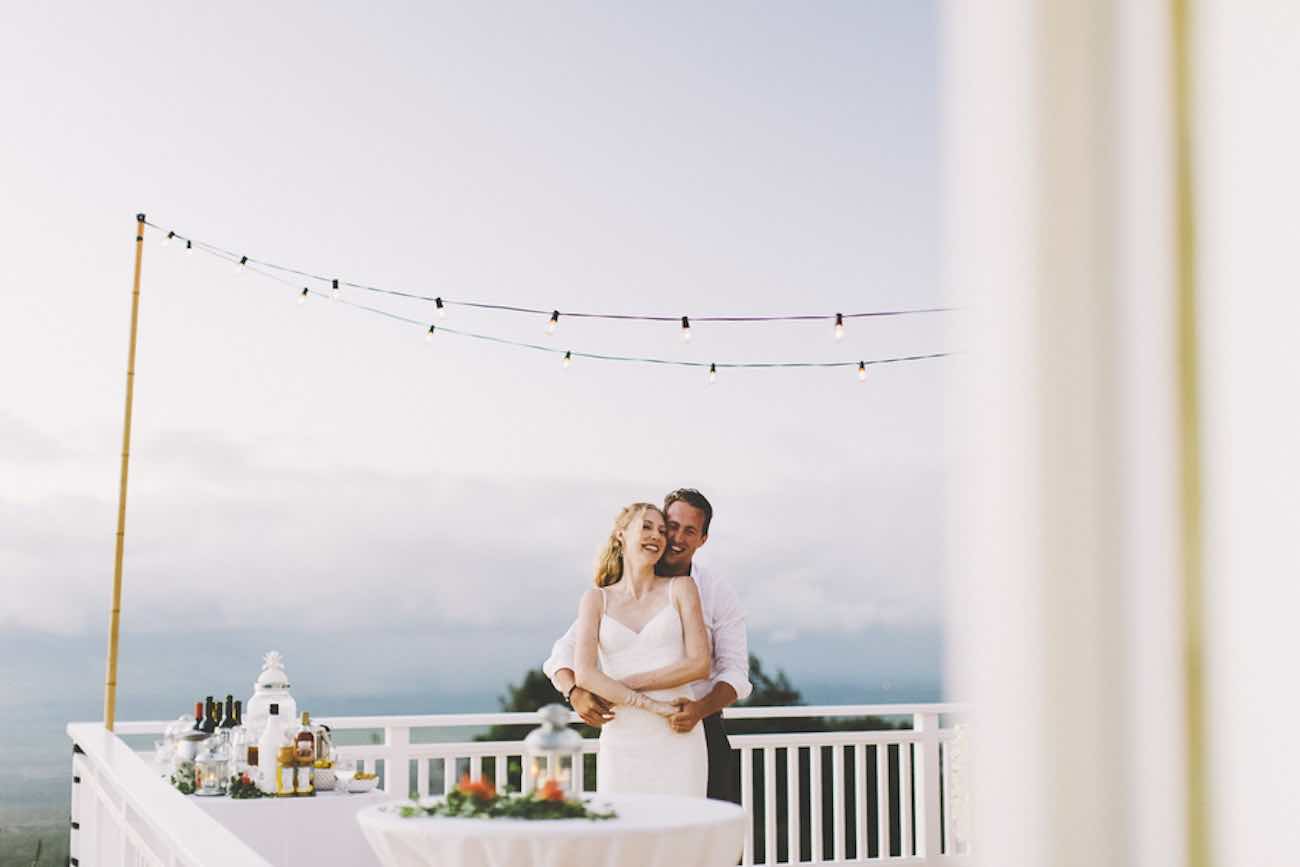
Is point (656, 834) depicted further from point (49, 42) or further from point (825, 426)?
point (825, 426)

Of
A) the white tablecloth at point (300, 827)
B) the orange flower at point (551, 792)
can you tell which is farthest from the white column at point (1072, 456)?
the white tablecloth at point (300, 827)

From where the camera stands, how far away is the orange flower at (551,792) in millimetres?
2980

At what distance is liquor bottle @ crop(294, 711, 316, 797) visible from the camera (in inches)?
150

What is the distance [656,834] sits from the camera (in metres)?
2.94

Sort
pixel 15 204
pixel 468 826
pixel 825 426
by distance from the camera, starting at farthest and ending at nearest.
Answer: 1. pixel 825 426
2. pixel 15 204
3. pixel 468 826

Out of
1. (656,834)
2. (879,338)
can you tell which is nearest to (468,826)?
(656,834)

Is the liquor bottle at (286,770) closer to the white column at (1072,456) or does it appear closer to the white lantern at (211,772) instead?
the white lantern at (211,772)

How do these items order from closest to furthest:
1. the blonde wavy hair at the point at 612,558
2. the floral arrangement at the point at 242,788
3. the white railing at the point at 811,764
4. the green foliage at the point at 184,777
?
the floral arrangement at the point at 242,788
the green foliage at the point at 184,777
the blonde wavy hair at the point at 612,558
the white railing at the point at 811,764

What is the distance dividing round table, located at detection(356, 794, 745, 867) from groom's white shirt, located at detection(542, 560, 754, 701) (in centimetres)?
135

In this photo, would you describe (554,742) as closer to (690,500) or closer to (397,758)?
(690,500)

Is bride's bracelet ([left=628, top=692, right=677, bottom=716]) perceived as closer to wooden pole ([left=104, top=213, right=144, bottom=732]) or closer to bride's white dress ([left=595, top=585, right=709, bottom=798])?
bride's white dress ([left=595, top=585, right=709, bottom=798])

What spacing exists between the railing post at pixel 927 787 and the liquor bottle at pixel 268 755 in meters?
3.29

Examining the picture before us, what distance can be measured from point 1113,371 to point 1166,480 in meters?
0.07

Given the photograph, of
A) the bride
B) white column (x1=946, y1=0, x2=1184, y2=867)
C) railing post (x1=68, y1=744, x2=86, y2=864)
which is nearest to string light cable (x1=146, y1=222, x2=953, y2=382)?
railing post (x1=68, y1=744, x2=86, y2=864)
